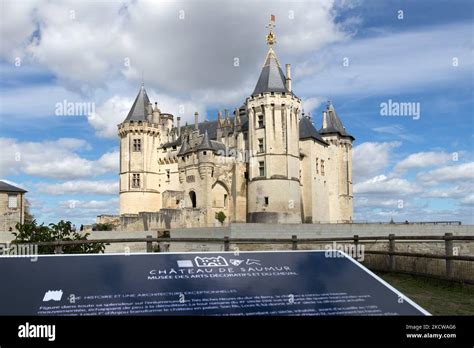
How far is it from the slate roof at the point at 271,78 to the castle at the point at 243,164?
0.09 metres

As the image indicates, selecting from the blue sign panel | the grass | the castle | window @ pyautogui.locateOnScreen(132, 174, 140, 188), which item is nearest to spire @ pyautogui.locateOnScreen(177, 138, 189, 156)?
the castle

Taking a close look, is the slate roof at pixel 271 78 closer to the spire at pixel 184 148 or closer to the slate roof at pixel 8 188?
the spire at pixel 184 148

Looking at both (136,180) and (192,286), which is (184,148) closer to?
(136,180)

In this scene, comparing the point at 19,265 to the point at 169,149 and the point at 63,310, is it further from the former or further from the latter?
the point at 169,149

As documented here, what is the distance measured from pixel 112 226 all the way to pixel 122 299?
41.8 m

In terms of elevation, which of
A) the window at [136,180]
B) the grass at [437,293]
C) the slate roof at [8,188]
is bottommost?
the grass at [437,293]

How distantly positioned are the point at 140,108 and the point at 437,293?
45.5 meters

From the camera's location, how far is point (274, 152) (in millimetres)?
40781

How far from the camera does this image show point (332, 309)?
16.8ft

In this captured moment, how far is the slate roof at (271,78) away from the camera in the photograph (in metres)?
41.4

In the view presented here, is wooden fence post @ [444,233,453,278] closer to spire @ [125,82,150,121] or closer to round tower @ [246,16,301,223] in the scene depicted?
round tower @ [246,16,301,223]

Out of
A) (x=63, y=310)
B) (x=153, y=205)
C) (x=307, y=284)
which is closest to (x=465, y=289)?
(x=307, y=284)

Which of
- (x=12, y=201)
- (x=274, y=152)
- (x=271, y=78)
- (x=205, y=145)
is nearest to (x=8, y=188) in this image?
(x=12, y=201)

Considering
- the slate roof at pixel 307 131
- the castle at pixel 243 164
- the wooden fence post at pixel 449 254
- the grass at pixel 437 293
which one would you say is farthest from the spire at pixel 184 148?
the wooden fence post at pixel 449 254
